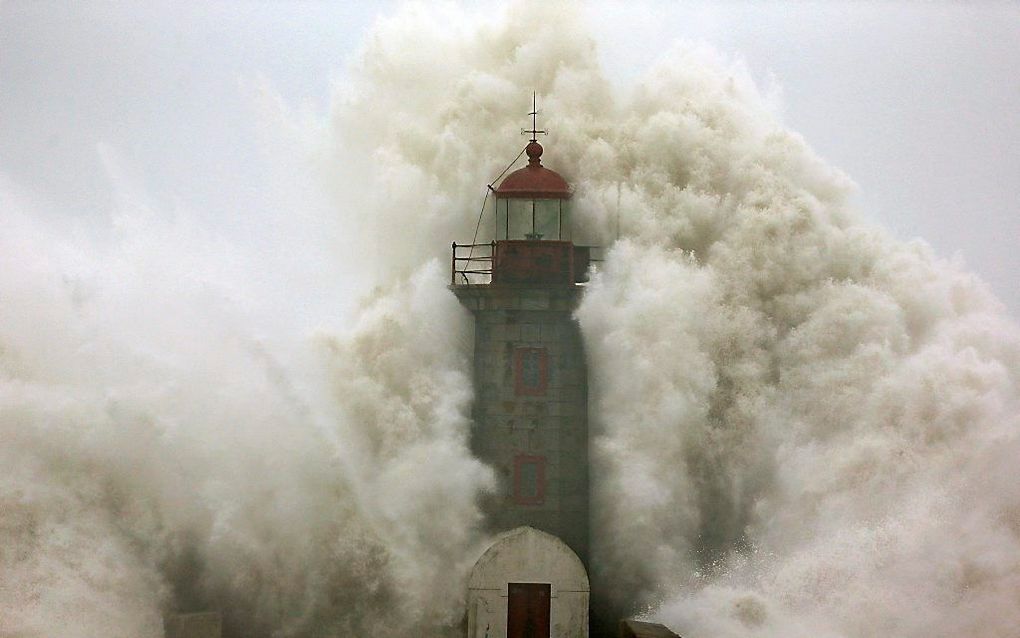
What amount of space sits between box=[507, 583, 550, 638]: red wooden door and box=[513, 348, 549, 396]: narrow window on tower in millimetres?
4683

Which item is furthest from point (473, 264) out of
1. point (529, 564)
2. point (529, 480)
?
point (529, 564)

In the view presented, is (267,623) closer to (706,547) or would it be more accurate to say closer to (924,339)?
(706,547)

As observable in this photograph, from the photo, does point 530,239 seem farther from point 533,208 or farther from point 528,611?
point 528,611

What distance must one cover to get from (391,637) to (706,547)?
6.76 metres

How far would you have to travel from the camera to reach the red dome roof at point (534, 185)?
2339cm

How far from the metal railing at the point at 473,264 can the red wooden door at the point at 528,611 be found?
6.76m

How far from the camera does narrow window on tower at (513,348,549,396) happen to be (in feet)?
74.9

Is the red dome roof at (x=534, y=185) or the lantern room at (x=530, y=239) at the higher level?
the red dome roof at (x=534, y=185)

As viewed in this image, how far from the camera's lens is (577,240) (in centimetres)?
2430

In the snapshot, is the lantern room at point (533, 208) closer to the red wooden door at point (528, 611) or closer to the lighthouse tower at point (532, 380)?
the lighthouse tower at point (532, 380)

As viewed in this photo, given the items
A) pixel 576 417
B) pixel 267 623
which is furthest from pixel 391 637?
pixel 576 417

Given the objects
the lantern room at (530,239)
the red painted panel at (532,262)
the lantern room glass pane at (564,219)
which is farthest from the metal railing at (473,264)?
the lantern room glass pane at (564,219)

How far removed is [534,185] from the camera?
2342cm

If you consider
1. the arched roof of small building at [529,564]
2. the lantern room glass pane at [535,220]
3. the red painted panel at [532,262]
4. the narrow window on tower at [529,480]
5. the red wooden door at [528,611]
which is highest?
the lantern room glass pane at [535,220]
